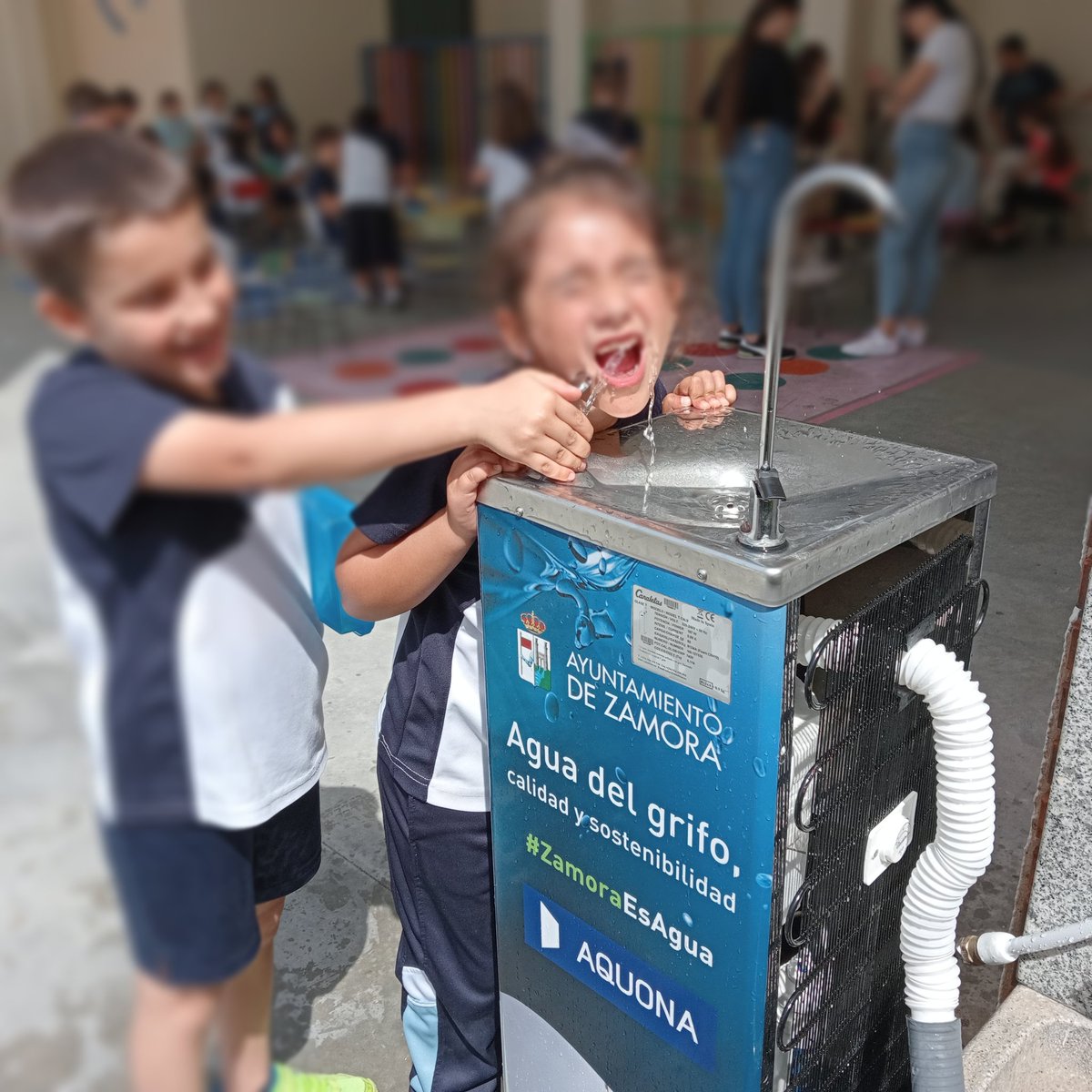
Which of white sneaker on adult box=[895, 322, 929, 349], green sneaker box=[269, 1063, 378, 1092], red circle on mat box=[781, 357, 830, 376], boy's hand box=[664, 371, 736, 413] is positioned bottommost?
green sneaker box=[269, 1063, 378, 1092]

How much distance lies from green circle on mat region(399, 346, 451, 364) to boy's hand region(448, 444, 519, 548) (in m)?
0.28

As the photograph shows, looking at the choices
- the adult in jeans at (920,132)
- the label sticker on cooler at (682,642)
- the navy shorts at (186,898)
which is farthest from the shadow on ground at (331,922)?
the adult in jeans at (920,132)

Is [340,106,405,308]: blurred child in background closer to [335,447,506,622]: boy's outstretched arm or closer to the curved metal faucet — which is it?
the curved metal faucet

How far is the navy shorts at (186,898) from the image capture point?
0.71 m

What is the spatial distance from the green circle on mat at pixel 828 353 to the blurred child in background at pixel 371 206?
25.2 inches

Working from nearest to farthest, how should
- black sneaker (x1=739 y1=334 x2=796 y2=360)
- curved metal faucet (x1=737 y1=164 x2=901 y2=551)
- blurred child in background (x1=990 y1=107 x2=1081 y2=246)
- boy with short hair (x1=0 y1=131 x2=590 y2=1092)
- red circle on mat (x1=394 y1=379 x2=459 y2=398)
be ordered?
boy with short hair (x1=0 y1=131 x2=590 y2=1092)
curved metal faucet (x1=737 y1=164 x2=901 y2=551)
red circle on mat (x1=394 y1=379 x2=459 y2=398)
black sneaker (x1=739 y1=334 x2=796 y2=360)
blurred child in background (x1=990 y1=107 x2=1081 y2=246)

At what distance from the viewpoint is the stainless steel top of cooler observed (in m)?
1.06

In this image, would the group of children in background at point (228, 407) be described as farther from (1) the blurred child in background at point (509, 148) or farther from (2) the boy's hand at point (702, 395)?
(2) the boy's hand at point (702, 395)

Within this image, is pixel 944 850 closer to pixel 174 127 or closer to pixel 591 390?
pixel 591 390

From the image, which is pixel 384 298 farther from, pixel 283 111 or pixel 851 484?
pixel 851 484

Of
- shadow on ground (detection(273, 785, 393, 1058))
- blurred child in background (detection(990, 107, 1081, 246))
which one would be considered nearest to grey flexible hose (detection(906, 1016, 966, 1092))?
shadow on ground (detection(273, 785, 393, 1058))

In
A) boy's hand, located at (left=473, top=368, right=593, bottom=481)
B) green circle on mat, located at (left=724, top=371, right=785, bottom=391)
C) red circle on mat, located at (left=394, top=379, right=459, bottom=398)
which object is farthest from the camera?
green circle on mat, located at (left=724, top=371, right=785, bottom=391)

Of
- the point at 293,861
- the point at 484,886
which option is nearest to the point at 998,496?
the point at 484,886

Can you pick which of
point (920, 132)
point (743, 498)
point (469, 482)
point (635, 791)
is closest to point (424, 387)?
point (469, 482)
